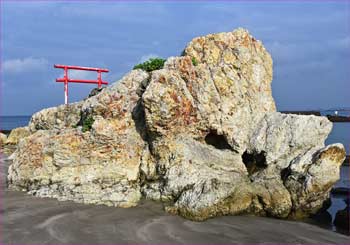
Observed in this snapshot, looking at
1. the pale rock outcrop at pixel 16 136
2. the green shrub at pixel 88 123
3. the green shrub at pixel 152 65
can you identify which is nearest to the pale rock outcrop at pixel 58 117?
the green shrub at pixel 88 123

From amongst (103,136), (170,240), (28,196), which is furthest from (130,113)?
(170,240)

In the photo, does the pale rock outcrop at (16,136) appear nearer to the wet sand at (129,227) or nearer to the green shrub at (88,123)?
the green shrub at (88,123)

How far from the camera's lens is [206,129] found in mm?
16016

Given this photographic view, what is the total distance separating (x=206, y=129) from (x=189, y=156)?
1.52 m

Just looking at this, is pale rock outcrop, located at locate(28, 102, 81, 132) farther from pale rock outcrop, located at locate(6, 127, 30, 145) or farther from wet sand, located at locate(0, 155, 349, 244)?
pale rock outcrop, located at locate(6, 127, 30, 145)

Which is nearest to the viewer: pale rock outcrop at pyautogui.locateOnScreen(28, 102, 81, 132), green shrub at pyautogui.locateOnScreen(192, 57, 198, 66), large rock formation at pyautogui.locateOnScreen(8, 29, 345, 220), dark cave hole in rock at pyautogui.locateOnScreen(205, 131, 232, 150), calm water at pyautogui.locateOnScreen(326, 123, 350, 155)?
large rock formation at pyautogui.locateOnScreen(8, 29, 345, 220)

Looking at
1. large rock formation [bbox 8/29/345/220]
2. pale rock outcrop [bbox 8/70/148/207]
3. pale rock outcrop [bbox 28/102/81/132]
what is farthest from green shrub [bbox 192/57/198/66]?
pale rock outcrop [bbox 28/102/81/132]

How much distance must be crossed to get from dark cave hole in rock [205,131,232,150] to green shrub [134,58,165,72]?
3.58 m

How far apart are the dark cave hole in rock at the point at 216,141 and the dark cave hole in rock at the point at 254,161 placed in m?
0.90

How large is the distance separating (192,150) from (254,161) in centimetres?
285

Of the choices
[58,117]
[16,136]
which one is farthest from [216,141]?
[16,136]

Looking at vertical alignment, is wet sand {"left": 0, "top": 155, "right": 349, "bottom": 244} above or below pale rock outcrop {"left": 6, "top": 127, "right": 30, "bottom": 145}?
below

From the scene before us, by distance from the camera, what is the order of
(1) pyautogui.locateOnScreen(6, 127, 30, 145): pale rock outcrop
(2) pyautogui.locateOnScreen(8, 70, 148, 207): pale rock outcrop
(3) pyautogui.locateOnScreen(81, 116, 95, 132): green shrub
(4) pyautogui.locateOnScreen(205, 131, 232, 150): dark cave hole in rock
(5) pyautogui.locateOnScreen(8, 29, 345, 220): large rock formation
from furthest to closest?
(1) pyautogui.locateOnScreen(6, 127, 30, 145): pale rock outcrop
(4) pyautogui.locateOnScreen(205, 131, 232, 150): dark cave hole in rock
(3) pyautogui.locateOnScreen(81, 116, 95, 132): green shrub
(2) pyautogui.locateOnScreen(8, 70, 148, 207): pale rock outcrop
(5) pyautogui.locateOnScreen(8, 29, 345, 220): large rock formation

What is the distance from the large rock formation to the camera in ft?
45.7
